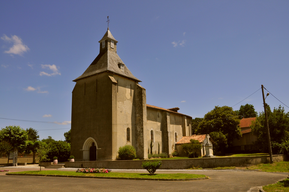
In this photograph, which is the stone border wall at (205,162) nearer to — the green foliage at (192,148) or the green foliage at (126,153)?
the green foliage at (126,153)

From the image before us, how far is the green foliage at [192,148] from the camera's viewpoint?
128 ft

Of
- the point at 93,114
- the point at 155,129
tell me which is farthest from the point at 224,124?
the point at 93,114

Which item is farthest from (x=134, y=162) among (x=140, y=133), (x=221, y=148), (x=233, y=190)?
(x=221, y=148)

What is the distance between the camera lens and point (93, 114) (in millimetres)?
32688

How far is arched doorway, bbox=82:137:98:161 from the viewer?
3222 centimetres

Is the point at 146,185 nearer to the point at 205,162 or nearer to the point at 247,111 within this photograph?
the point at 205,162

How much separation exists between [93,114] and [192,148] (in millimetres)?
19030

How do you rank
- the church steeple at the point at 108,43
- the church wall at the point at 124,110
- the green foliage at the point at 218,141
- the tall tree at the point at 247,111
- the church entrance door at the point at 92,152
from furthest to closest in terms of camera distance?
the tall tree at the point at 247,111, the green foliage at the point at 218,141, the church steeple at the point at 108,43, the church entrance door at the point at 92,152, the church wall at the point at 124,110

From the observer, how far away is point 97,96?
33.0 m

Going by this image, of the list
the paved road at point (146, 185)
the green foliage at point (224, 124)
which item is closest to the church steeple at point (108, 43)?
the green foliage at point (224, 124)

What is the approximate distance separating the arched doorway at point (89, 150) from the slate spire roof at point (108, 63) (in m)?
10.3

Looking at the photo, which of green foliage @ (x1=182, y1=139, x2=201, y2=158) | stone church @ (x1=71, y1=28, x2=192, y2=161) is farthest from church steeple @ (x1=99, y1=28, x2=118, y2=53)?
green foliage @ (x1=182, y1=139, x2=201, y2=158)

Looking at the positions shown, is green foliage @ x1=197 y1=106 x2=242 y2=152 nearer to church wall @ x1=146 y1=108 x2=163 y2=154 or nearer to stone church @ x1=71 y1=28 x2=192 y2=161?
church wall @ x1=146 y1=108 x2=163 y2=154

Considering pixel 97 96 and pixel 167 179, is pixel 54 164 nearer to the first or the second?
pixel 97 96
